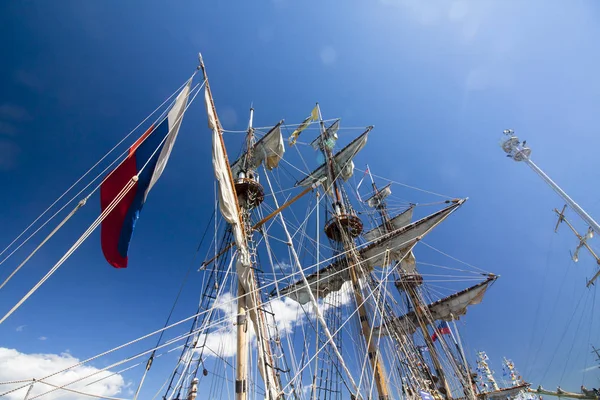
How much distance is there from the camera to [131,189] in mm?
5043

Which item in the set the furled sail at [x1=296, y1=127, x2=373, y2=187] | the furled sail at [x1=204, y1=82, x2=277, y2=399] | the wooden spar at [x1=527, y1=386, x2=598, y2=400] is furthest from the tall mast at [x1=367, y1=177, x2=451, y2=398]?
the furled sail at [x1=204, y1=82, x2=277, y2=399]

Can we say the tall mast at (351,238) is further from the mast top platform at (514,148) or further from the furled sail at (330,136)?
the mast top platform at (514,148)

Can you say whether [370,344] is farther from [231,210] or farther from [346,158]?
[346,158]

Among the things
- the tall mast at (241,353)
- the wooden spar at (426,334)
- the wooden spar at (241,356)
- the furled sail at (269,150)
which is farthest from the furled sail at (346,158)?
the wooden spar at (241,356)

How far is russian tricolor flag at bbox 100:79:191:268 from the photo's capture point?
4.70 m

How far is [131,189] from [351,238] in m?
11.9

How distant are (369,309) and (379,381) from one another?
3397mm

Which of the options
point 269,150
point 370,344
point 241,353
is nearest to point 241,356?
point 241,353

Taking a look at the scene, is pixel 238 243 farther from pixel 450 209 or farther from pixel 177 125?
pixel 450 209

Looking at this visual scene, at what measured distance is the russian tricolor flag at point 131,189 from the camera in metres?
4.70

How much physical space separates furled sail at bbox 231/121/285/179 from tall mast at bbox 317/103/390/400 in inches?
176

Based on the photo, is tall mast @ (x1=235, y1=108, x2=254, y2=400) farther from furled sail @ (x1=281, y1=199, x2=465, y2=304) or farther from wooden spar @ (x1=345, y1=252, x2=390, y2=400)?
furled sail @ (x1=281, y1=199, x2=465, y2=304)

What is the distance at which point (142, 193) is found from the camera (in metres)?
5.13

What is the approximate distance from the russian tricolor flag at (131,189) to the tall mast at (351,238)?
657cm
